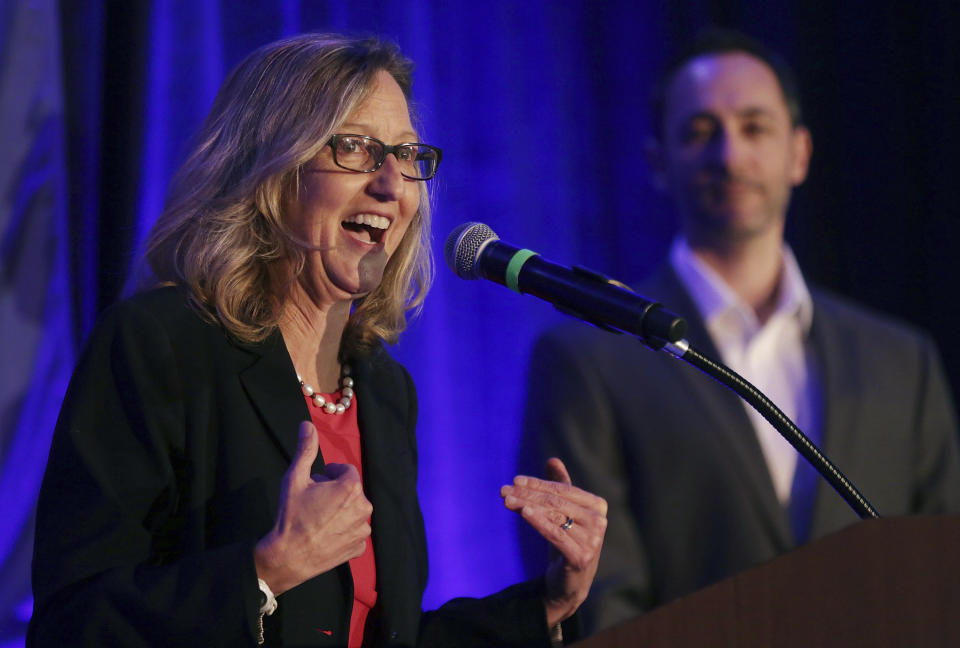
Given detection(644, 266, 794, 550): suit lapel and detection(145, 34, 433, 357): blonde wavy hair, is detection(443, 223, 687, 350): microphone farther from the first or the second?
detection(644, 266, 794, 550): suit lapel

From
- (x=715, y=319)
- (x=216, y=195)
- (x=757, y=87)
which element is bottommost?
(x=715, y=319)

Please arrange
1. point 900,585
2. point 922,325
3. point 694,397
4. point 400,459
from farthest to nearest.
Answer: point 922,325 → point 694,397 → point 400,459 → point 900,585

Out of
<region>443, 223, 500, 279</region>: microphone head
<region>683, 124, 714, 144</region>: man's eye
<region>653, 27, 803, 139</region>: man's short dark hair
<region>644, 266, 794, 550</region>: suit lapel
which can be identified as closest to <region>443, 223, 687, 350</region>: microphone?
<region>443, 223, 500, 279</region>: microphone head

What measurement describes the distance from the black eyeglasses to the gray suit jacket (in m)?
0.80

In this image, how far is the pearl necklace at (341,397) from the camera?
4.79 ft

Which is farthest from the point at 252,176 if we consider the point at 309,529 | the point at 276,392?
the point at 309,529

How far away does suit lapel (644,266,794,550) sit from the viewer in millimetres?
2043

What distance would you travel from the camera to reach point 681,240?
234 centimetres

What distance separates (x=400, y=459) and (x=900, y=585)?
2.76 feet

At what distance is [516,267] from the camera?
1.18 meters

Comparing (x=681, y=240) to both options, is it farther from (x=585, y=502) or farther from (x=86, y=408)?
(x=86, y=408)

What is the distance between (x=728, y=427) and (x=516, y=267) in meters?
1.09

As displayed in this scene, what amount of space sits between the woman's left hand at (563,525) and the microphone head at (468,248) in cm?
29

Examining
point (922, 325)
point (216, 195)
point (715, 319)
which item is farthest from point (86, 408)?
point (922, 325)
